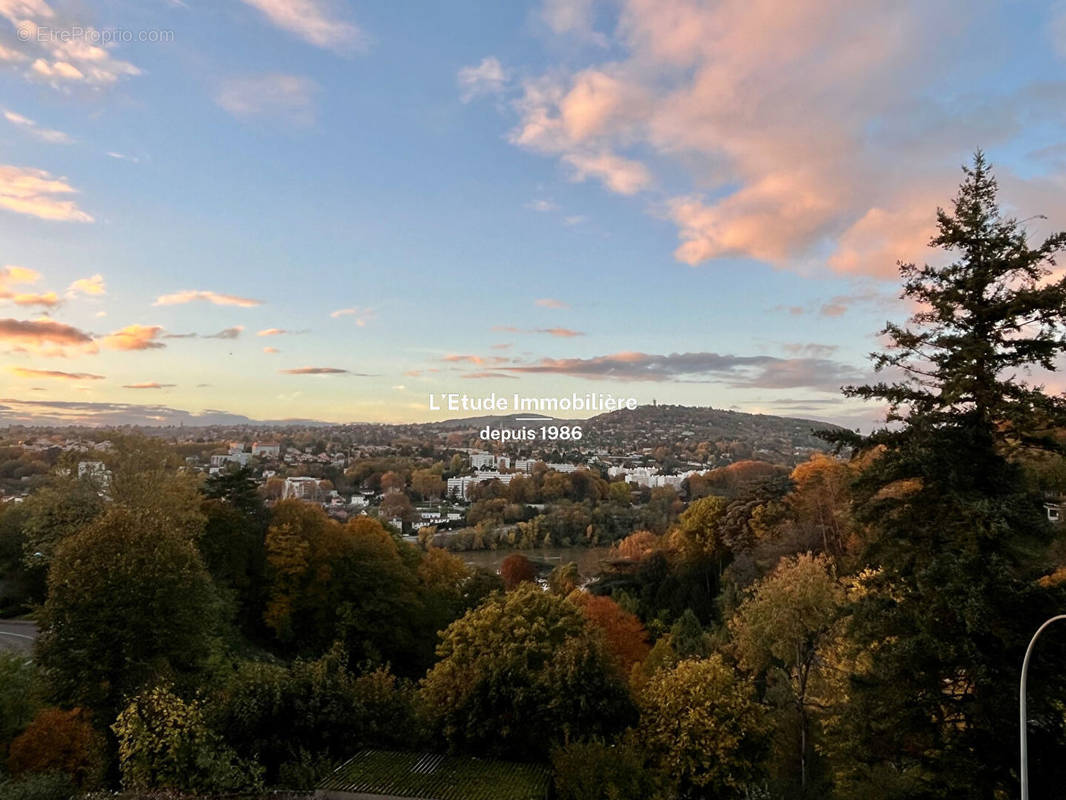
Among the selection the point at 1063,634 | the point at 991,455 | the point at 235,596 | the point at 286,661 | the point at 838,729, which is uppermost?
the point at 991,455

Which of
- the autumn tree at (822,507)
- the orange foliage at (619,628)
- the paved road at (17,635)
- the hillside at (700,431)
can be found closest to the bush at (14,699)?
the paved road at (17,635)

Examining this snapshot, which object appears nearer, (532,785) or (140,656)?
(532,785)

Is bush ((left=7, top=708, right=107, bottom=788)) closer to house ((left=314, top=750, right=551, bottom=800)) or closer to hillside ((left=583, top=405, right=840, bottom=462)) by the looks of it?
house ((left=314, top=750, right=551, bottom=800))

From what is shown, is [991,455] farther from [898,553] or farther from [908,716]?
[908,716]

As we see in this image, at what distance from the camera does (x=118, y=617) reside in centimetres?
1415

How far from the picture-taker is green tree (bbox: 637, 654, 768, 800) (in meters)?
11.7

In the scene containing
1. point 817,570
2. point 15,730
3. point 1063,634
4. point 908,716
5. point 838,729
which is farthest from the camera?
point 817,570

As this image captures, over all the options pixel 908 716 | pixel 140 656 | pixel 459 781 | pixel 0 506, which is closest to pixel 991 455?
pixel 908 716

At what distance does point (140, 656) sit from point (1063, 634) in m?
16.9

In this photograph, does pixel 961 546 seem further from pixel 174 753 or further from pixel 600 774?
pixel 174 753

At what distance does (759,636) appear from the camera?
17.4 meters

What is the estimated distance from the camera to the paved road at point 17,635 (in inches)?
707

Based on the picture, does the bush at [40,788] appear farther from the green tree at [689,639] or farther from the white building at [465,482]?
the white building at [465,482]

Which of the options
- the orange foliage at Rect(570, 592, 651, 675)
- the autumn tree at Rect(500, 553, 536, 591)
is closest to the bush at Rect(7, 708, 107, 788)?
the orange foliage at Rect(570, 592, 651, 675)
